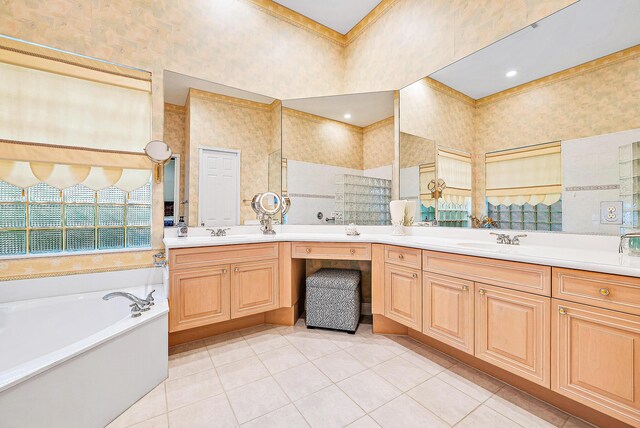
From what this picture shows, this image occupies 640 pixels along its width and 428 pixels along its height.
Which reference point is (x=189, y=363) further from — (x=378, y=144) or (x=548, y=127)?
(x=548, y=127)

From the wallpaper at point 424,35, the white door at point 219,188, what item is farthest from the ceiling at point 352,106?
the white door at point 219,188

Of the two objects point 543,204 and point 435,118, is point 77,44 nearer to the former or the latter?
point 435,118

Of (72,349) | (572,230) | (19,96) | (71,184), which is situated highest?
(19,96)

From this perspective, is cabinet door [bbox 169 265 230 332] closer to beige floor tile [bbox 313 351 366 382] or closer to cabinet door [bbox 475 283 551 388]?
beige floor tile [bbox 313 351 366 382]

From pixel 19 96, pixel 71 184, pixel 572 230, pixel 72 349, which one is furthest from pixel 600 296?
pixel 19 96

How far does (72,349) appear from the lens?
1116 mm

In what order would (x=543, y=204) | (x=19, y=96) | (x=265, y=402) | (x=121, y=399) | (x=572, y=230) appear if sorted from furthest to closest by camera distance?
(x=19, y=96), (x=543, y=204), (x=572, y=230), (x=265, y=402), (x=121, y=399)

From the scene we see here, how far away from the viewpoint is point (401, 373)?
173 centimetres

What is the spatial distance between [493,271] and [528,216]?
61cm

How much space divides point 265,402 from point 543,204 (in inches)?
82.7

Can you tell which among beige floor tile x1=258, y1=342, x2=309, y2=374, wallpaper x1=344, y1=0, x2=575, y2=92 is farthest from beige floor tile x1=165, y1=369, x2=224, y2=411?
wallpaper x1=344, y1=0, x2=575, y2=92

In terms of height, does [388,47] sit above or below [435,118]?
above

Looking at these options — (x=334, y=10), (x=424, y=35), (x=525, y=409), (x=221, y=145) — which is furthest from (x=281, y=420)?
(x=334, y=10)

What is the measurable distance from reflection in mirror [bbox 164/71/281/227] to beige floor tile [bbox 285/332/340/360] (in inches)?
47.3
